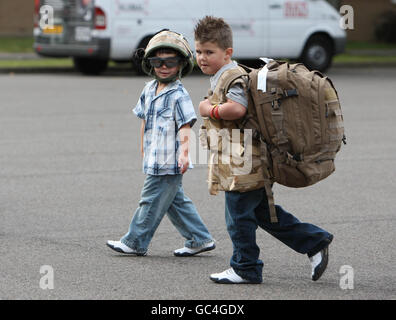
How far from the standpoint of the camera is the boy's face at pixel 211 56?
5.36 m

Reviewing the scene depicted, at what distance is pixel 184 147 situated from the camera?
5.89 m

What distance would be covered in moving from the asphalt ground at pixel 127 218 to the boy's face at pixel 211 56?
124 cm

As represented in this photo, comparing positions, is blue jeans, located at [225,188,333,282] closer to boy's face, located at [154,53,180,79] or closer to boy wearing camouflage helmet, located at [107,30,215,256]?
boy wearing camouflage helmet, located at [107,30,215,256]

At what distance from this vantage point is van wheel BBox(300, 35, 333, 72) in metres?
20.4

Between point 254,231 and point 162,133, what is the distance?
980 millimetres

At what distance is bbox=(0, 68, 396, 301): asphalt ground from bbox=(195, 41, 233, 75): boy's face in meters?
1.24

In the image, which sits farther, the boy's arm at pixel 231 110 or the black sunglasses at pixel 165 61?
the black sunglasses at pixel 165 61

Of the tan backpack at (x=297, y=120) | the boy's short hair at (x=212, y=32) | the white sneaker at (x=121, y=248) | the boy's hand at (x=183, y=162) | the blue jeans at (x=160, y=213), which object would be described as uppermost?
the boy's short hair at (x=212, y=32)

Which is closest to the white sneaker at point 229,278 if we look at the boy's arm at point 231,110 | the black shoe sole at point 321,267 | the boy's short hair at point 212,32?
the black shoe sole at point 321,267

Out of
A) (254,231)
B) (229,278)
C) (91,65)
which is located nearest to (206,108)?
(254,231)

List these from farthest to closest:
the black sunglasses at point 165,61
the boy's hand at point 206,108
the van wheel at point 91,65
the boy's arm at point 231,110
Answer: the van wheel at point 91,65 < the black sunglasses at point 165,61 < the boy's hand at point 206,108 < the boy's arm at point 231,110

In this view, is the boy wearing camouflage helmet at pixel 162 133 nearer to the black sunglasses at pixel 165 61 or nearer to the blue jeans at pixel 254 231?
the black sunglasses at pixel 165 61

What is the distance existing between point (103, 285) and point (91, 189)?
3.01m
